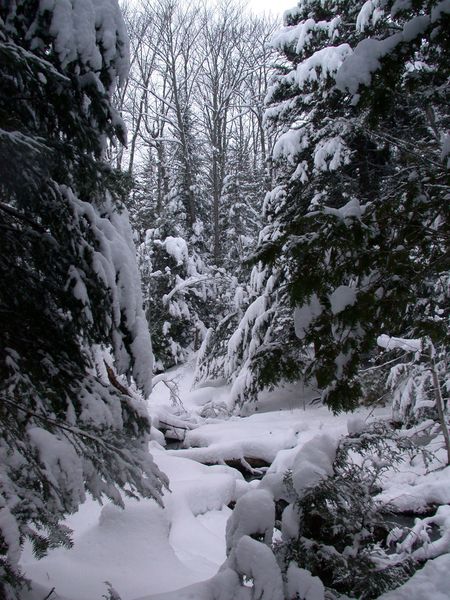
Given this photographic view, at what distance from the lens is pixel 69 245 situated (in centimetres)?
328

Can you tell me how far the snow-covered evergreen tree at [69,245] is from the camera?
285cm

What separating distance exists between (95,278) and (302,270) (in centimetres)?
139

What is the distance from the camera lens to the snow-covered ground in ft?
13.0

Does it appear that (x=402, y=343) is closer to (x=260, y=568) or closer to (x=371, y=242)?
(x=371, y=242)

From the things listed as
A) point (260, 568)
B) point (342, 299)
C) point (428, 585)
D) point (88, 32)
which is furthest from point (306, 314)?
point (428, 585)

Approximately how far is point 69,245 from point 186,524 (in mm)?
4541

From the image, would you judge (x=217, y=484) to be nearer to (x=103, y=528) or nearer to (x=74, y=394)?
(x=103, y=528)

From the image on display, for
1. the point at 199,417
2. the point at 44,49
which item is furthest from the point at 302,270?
the point at 199,417

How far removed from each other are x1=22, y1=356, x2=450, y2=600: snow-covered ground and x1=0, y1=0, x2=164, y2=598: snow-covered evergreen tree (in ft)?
2.24

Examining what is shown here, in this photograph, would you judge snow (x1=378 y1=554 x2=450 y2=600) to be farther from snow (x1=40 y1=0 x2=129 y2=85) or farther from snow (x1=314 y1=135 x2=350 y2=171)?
snow (x1=314 y1=135 x2=350 y2=171)

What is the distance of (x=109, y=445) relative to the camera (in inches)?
108

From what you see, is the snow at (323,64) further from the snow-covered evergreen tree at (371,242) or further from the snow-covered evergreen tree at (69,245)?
the snow-covered evergreen tree at (69,245)

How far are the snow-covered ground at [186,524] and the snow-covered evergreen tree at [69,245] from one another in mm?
682

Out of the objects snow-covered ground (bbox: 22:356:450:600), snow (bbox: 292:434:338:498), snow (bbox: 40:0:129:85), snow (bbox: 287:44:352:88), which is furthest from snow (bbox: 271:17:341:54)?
snow (bbox: 292:434:338:498)
